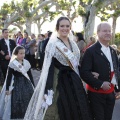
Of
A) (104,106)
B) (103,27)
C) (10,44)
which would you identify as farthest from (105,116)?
(10,44)

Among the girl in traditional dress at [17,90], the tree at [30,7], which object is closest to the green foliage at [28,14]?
the tree at [30,7]

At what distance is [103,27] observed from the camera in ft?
11.8

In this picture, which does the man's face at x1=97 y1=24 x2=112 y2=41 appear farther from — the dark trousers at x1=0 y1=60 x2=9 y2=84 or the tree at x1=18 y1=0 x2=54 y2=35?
the tree at x1=18 y1=0 x2=54 y2=35

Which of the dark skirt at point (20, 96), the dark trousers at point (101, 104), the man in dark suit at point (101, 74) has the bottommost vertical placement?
the dark skirt at point (20, 96)

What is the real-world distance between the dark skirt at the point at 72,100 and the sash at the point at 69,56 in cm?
9

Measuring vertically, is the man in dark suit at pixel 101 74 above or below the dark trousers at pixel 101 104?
above

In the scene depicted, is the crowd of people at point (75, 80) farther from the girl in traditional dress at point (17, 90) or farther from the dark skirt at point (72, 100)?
the girl in traditional dress at point (17, 90)

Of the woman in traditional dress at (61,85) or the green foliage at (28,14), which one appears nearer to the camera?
the woman in traditional dress at (61,85)

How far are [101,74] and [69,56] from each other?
437mm

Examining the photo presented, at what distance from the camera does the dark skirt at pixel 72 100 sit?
3.67 meters

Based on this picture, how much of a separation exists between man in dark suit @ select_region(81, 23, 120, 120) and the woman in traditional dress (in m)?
0.13

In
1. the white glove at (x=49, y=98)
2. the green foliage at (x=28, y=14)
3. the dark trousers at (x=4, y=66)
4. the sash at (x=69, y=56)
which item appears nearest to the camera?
the white glove at (x=49, y=98)

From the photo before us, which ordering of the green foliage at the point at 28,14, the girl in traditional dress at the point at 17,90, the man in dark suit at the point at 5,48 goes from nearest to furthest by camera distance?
the girl in traditional dress at the point at 17,90, the man in dark suit at the point at 5,48, the green foliage at the point at 28,14

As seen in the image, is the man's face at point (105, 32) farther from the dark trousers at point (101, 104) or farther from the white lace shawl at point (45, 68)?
the dark trousers at point (101, 104)
